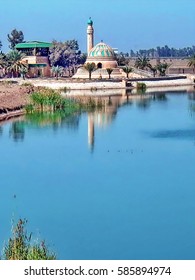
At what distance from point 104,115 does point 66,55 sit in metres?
41.3

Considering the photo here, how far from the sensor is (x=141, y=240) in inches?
481

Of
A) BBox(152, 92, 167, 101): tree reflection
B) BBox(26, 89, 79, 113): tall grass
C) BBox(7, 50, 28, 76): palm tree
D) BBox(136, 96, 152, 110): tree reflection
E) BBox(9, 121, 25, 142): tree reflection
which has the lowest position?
BBox(152, 92, 167, 101): tree reflection

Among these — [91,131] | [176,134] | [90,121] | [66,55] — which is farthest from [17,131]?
[66,55]

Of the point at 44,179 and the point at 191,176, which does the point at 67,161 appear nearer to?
the point at 44,179

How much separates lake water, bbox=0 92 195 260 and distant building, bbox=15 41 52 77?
32.6m

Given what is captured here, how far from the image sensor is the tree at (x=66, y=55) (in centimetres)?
7200

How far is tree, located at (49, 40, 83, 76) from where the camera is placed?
236 ft

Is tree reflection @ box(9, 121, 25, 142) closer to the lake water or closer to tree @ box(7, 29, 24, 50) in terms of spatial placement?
the lake water

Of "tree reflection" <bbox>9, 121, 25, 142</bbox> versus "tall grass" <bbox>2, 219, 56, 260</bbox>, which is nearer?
"tall grass" <bbox>2, 219, 56, 260</bbox>

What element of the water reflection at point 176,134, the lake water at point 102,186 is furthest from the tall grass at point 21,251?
the water reflection at point 176,134

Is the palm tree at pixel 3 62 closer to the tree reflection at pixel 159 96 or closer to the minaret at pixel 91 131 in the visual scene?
the tree reflection at pixel 159 96

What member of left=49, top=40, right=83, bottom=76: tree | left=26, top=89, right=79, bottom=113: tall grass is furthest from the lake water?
left=49, top=40, right=83, bottom=76: tree

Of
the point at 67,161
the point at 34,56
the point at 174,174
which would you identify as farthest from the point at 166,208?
the point at 34,56

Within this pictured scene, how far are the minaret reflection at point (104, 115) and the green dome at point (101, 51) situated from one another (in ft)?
60.3
